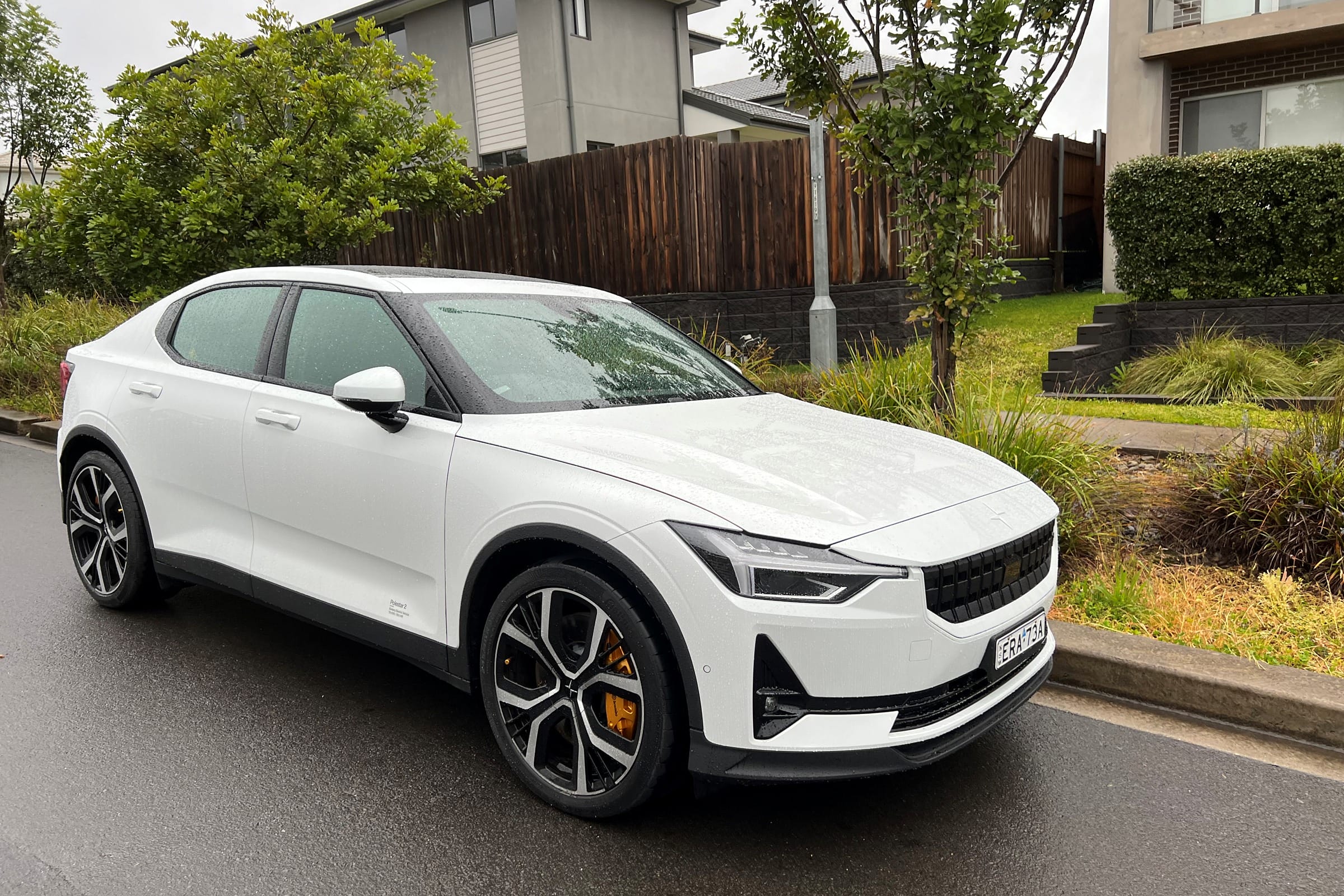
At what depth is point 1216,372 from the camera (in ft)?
28.5

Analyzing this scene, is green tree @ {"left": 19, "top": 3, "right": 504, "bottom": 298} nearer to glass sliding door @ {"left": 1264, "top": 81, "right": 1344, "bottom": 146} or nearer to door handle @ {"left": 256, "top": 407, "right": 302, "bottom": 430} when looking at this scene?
door handle @ {"left": 256, "top": 407, "right": 302, "bottom": 430}

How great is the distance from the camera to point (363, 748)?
3.50 meters

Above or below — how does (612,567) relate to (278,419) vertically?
below

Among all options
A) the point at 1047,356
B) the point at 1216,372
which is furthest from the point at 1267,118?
the point at 1216,372

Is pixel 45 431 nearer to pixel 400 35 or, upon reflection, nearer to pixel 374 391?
pixel 374 391

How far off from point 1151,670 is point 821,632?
1905mm

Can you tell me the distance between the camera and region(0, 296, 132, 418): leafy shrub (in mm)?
11773

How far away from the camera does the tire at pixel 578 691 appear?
2750 mm

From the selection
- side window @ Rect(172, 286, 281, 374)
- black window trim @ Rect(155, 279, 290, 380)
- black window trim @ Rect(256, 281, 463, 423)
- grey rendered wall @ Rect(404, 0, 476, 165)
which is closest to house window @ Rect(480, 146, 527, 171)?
grey rendered wall @ Rect(404, 0, 476, 165)

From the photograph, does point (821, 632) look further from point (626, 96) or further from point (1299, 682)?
point (626, 96)

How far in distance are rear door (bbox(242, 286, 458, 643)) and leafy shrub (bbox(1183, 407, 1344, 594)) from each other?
3759mm

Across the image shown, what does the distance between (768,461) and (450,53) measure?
21.8 m

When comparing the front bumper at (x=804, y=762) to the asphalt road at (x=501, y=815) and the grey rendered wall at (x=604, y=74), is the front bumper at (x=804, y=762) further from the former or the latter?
the grey rendered wall at (x=604, y=74)

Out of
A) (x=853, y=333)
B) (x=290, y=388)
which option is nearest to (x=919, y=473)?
(x=290, y=388)
